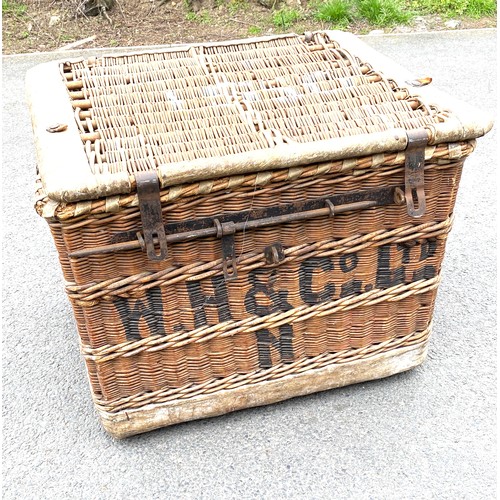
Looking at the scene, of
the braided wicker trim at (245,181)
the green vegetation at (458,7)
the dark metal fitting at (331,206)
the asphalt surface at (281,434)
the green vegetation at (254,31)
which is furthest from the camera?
the green vegetation at (458,7)

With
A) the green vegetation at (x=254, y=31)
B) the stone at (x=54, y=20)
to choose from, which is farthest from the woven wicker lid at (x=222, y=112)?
the stone at (x=54, y=20)

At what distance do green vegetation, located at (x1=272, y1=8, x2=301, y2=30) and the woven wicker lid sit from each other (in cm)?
179

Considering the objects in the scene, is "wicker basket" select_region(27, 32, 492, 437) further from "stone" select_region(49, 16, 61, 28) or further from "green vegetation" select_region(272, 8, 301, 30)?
"stone" select_region(49, 16, 61, 28)

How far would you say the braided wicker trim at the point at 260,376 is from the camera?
3.78 ft

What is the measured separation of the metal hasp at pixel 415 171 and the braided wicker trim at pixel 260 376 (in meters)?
0.31

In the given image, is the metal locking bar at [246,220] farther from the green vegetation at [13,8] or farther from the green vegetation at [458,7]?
the green vegetation at [13,8]

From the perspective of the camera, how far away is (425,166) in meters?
1.05

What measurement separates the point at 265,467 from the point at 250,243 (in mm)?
405

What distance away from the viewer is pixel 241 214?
100 cm

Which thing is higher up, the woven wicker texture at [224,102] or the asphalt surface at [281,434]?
the woven wicker texture at [224,102]

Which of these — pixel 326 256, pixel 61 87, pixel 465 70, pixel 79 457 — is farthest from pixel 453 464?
pixel 465 70

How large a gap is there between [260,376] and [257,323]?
0.12 m

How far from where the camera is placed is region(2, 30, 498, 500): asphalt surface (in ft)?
3.70

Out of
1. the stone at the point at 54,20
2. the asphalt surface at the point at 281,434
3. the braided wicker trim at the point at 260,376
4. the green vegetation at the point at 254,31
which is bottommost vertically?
the green vegetation at the point at 254,31
